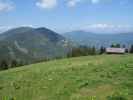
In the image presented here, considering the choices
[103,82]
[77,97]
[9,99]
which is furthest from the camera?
[103,82]

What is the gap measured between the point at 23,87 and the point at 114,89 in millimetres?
6853

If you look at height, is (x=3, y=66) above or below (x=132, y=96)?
below

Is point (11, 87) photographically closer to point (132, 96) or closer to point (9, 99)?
point (9, 99)

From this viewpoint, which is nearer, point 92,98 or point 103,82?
point 92,98

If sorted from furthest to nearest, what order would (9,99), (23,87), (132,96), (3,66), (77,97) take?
(3,66)
(23,87)
(9,99)
(77,97)
(132,96)

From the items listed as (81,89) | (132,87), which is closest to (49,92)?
(81,89)

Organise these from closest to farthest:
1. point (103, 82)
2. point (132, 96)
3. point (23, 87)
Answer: point (132, 96) < point (103, 82) < point (23, 87)

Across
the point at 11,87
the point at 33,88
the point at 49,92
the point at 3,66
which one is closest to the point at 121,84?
the point at 49,92

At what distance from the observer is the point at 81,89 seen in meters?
17.4

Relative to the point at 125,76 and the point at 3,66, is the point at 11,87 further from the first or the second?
the point at 3,66

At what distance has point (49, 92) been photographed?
57.3 ft

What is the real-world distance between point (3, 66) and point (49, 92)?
99605mm

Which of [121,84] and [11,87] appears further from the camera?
[11,87]

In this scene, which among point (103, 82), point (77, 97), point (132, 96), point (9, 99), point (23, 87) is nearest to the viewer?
point (132, 96)
